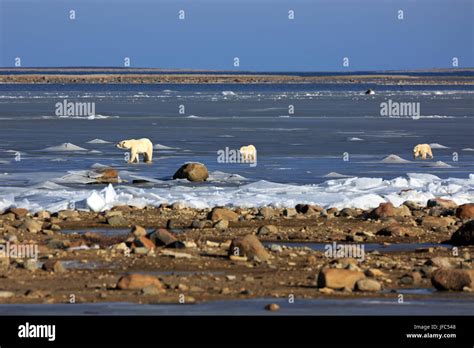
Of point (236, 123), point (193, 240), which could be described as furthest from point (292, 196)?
point (236, 123)

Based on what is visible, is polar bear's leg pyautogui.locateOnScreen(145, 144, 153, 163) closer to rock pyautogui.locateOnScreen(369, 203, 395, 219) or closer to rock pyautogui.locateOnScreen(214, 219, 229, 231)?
rock pyautogui.locateOnScreen(369, 203, 395, 219)

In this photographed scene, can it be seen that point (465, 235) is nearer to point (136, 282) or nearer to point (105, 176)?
point (136, 282)

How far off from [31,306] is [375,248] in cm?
531

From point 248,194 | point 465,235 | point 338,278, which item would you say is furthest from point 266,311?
point 248,194

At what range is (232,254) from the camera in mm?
12602

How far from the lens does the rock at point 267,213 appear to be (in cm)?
1700

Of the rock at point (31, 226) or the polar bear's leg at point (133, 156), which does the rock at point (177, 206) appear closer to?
the rock at point (31, 226)

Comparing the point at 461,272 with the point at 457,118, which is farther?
the point at 457,118

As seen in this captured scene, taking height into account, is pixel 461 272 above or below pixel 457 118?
below

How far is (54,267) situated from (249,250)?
84.6 inches

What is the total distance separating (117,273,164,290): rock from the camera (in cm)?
1074
